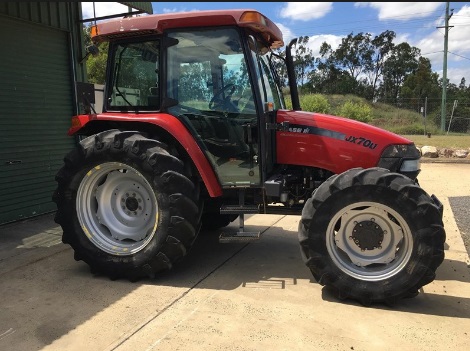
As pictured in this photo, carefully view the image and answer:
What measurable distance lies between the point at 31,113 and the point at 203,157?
4.01m

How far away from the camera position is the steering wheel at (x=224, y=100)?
4.29 m

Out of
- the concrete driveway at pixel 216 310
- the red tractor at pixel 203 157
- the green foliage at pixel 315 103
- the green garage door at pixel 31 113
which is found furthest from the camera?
the green foliage at pixel 315 103

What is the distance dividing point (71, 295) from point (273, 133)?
2.49m

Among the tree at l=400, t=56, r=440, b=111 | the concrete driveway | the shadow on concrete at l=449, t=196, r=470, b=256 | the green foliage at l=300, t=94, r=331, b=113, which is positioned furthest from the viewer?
the tree at l=400, t=56, r=440, b=111

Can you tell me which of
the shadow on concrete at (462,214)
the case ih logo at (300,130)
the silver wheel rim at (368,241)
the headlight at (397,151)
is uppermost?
the case ih logo at (300,130)

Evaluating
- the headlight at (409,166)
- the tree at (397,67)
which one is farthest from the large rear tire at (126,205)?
the tree at (397,67)

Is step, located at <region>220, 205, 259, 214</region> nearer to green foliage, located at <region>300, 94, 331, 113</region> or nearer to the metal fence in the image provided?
green foliage, located at <region>300, 94, 331, 113</region>

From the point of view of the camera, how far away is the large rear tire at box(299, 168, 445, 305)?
358cm

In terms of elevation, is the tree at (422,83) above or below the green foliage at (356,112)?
above

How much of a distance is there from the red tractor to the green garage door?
2.55 m

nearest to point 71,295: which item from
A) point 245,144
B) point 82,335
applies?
point 82,335

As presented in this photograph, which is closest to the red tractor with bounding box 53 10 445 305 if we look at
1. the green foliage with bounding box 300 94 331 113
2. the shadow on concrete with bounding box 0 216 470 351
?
the shadow on concrete with bounding box 0 216 470 351

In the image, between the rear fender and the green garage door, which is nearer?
the rear fender

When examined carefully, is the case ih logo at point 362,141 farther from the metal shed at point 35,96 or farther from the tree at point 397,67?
the tree at point 397,67
